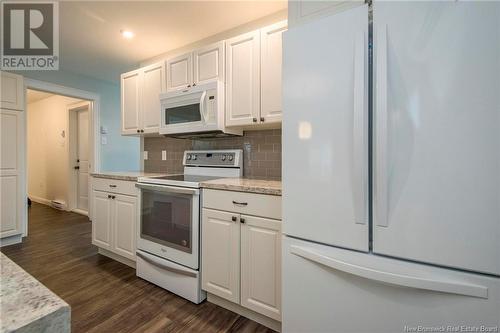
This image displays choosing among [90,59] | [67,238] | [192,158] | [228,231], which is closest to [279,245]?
[228,231]

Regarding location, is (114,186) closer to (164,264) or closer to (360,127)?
(164,264)

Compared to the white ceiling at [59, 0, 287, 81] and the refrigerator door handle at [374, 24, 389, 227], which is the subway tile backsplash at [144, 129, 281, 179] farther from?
the refrigerator door handle at [374, 24, 389, 227]

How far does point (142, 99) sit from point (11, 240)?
2.44 metres

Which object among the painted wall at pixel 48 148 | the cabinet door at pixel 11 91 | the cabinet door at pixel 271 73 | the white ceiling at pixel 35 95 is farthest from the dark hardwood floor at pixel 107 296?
the white ceiling at pixel 35 95

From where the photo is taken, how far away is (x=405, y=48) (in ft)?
3.05

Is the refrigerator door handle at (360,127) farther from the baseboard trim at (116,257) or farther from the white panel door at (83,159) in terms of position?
the white panel door at (83,159)

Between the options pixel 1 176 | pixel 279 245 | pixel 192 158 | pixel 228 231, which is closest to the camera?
pixel 279 245

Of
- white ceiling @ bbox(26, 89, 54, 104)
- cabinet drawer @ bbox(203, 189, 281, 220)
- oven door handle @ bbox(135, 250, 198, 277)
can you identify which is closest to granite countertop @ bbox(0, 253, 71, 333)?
cabinet drawer @ bbox(203, 189, 281, 220)

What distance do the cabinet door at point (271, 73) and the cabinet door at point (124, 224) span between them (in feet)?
4.88

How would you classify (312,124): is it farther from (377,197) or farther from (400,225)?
(400,225)

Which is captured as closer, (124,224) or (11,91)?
(124,224)

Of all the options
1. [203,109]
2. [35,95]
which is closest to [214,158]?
[203,109]

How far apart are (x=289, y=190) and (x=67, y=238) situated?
3.43 m

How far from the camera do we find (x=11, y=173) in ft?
10.1
